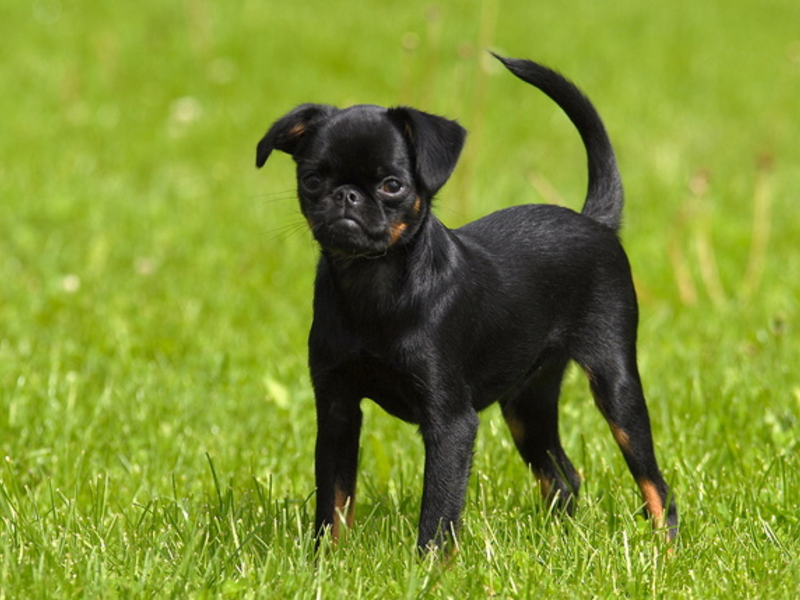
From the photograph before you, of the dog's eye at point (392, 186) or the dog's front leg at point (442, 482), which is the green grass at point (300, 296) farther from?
the dog's eye at point (392, 186)

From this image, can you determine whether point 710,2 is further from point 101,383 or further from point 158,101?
point 101,383

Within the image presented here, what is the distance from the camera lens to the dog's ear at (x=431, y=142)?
3.38 m

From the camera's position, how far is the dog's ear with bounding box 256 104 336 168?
356 centimetres

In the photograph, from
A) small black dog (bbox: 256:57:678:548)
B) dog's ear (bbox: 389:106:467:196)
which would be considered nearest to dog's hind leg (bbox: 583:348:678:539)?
small black dog (bbox: 256:57:678:548)

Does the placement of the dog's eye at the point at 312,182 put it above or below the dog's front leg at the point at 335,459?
above

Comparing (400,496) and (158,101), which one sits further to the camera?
(158,101)

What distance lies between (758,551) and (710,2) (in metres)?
12.4

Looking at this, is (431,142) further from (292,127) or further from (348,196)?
(292,127)

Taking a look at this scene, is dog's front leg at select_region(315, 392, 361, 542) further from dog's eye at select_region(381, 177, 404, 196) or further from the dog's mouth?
dog's eye at select_region(381, 177, 404, 196)

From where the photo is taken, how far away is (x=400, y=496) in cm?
409

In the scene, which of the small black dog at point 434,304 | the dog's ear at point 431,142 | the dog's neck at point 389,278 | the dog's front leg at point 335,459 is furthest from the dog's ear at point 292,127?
the dog's front leg at point 335,459

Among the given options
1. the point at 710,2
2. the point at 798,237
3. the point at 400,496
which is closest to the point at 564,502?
the point at 400,496

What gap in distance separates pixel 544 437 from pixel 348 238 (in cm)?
134

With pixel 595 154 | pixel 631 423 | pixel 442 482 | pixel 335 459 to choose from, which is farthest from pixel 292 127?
pixel 631 423
